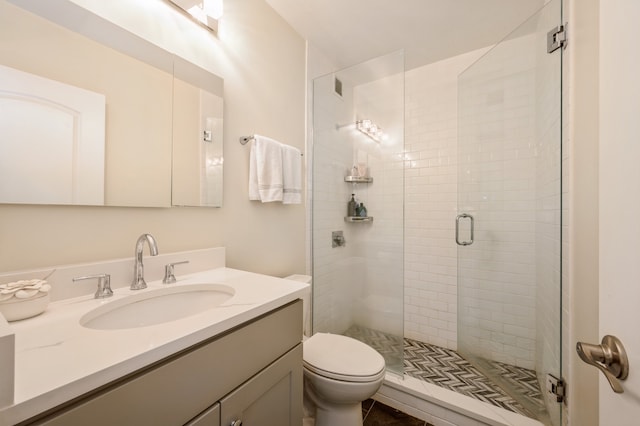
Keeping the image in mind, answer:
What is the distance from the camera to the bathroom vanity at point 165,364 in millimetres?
465

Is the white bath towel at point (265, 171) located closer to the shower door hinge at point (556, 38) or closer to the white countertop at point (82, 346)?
the white countertop at point (82, 346)

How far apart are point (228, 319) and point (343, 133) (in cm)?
193

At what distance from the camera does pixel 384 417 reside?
1.59 meters

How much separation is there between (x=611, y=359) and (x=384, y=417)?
152 centimetres

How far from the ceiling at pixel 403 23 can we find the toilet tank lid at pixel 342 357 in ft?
7.00

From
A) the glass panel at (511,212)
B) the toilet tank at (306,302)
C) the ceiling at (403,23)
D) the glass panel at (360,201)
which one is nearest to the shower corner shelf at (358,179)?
the glass panel at (360,201)

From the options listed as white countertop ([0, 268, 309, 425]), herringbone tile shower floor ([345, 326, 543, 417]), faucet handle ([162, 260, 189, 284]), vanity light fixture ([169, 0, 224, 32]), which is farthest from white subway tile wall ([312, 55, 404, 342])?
white countertop ([0, 268, 309, 425])

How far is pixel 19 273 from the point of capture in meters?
0.78

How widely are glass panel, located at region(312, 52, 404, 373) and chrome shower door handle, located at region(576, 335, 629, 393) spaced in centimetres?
147

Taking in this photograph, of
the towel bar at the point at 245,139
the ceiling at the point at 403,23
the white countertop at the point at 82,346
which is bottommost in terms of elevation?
the white countertop at the point at 82,346

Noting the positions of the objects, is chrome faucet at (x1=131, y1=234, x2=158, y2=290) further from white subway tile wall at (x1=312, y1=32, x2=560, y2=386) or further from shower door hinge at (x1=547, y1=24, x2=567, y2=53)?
shower door hinge at (x1=547, y1=24, x2=567, y2=53)

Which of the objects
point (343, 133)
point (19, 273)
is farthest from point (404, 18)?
point (19, 273)

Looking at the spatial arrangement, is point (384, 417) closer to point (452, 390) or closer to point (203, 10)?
point (452, 390)

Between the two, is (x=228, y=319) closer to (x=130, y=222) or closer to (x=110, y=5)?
(x=130, y=222)
